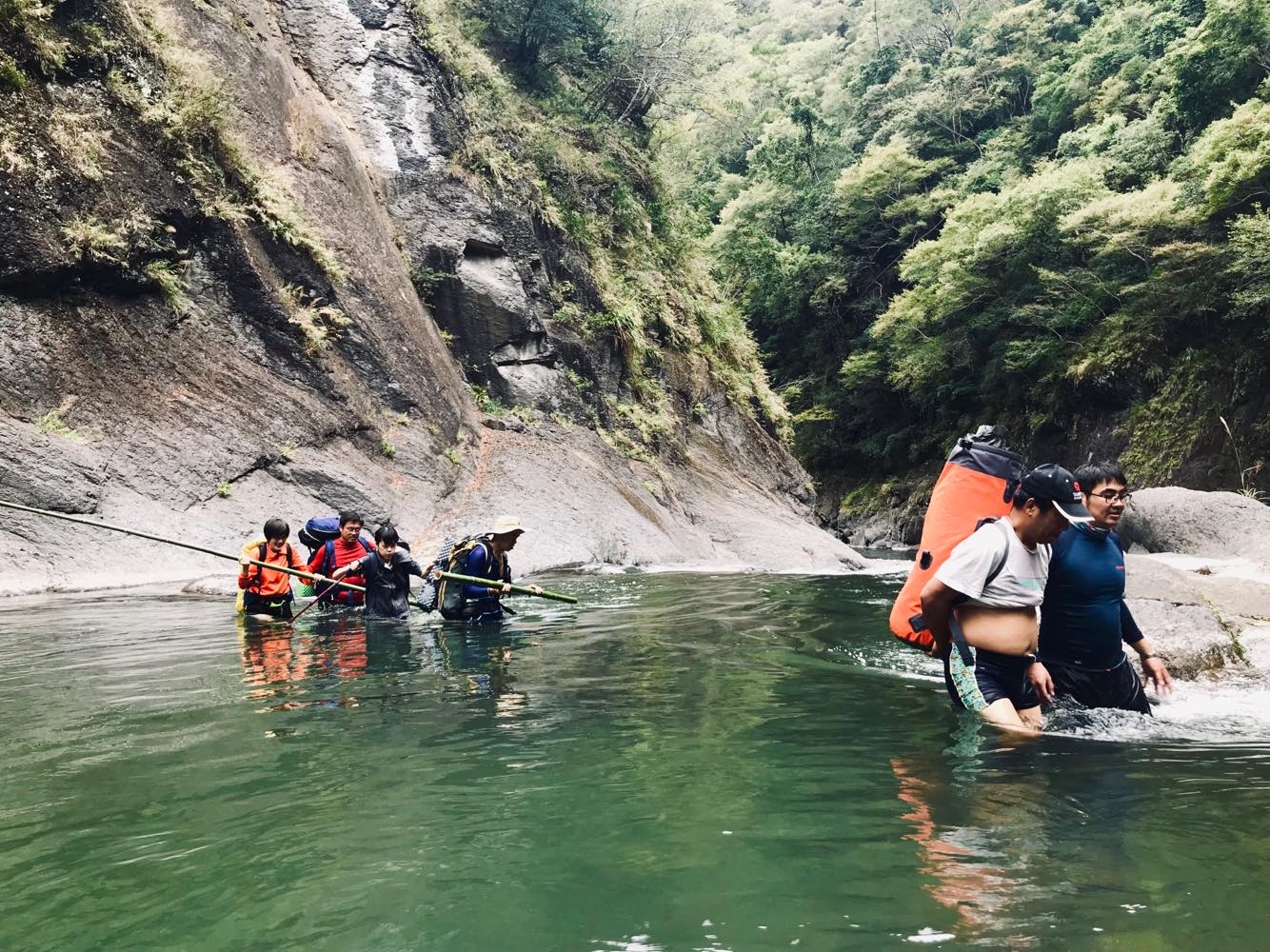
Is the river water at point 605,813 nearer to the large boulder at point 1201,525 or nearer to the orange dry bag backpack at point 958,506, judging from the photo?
the orange dry bag backpack at point 958,506

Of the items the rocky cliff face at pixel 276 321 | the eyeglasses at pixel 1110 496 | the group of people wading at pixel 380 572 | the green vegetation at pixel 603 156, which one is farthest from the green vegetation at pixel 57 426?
the eyeglasses at pixel 1110 496

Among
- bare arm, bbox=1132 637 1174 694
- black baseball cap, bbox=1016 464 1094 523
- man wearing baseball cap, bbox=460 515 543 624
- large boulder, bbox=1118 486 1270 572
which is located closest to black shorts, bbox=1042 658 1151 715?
bare arm, bbox=1132 637 1174 694

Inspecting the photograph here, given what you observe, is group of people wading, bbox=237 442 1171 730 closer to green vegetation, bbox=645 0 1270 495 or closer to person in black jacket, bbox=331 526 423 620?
person in black jacket, bbox=331 526 423 620

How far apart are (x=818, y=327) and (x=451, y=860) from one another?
44.3m

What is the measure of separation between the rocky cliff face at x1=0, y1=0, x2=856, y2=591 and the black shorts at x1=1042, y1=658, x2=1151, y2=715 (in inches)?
434

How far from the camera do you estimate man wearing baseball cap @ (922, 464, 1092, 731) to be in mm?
4656

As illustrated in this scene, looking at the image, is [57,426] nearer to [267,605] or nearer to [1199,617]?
[267,605]

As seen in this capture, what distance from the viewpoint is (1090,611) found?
16.8ft

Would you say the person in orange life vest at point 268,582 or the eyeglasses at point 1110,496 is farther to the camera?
the person in orange life vest at point 268,582

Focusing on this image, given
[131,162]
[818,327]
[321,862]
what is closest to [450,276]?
[131,162]

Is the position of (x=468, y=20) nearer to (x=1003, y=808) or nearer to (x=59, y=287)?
(x=59, y=287)

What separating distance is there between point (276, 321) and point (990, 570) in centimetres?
1503

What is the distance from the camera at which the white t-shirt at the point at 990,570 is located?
4777 mm

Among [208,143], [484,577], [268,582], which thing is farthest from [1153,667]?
[208,143]
